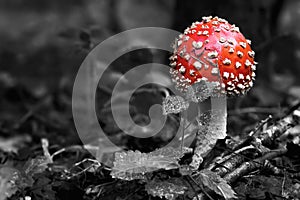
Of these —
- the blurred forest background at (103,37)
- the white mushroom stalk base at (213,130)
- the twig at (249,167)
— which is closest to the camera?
the twig at (249,167)

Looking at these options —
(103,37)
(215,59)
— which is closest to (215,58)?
(215,59)

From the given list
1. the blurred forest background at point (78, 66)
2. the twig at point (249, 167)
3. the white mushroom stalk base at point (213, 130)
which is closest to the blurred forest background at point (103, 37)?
the blurred forest background at point (78, 66)

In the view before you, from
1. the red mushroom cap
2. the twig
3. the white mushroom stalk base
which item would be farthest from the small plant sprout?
the twig

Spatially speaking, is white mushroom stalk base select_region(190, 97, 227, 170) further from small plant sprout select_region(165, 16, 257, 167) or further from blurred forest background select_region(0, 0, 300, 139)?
blurred forest background select_region(0, 0, 300, 139)

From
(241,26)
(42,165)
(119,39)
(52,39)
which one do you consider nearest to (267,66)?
(241,26)

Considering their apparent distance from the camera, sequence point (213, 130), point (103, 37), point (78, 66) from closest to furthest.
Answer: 1. point (213, 130)
2. point (103, 37)
3. point (78, 66)

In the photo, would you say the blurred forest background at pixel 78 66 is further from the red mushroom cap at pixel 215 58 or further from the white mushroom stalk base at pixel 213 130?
the red mushroom cap at pixel 215 58

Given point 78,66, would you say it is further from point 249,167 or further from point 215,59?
point 249,167

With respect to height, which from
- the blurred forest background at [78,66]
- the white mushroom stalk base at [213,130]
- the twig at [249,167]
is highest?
the blurred forest background at [78,66]
